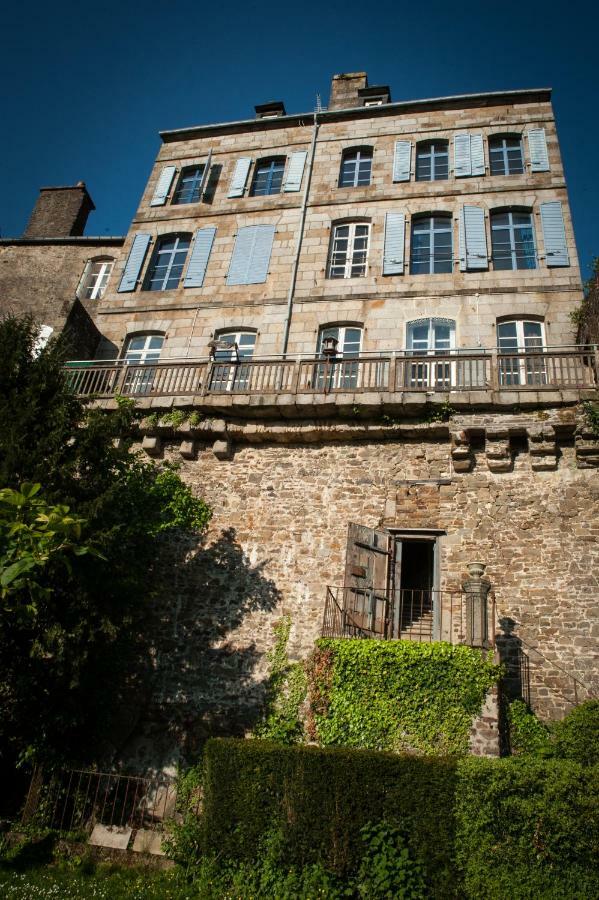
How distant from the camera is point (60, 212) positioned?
739 inches

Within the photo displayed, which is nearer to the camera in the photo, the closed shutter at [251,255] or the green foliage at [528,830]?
the green foliage at [528,830]

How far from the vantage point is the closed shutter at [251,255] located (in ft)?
48.5

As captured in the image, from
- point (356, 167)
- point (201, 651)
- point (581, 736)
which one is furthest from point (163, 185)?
point (581, 736)

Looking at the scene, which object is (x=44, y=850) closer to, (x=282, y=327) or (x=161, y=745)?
(x=161, y=745)

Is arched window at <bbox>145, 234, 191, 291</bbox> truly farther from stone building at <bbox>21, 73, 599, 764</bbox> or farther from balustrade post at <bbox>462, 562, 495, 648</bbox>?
balustrade post at <bbox>462, 562, 495, 648</bbox>

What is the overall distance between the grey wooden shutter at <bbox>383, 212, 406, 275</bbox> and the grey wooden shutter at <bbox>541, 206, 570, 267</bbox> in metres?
3.06

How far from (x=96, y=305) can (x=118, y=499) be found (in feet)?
28.1

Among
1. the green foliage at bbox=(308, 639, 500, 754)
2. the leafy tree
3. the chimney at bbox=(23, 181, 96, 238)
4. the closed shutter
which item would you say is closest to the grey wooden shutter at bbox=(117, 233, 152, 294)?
the closed shutter

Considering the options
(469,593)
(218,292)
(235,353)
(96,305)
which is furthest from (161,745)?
(96,305)

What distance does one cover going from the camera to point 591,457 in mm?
9898

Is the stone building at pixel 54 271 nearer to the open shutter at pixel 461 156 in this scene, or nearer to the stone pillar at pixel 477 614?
the open shutter at pixel 461 156

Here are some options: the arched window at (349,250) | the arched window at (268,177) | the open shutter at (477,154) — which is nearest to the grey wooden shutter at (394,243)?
the arched window at (349,250)

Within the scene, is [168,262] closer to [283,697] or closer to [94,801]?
[283,697]

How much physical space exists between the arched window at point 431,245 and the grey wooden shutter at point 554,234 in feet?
6.58
